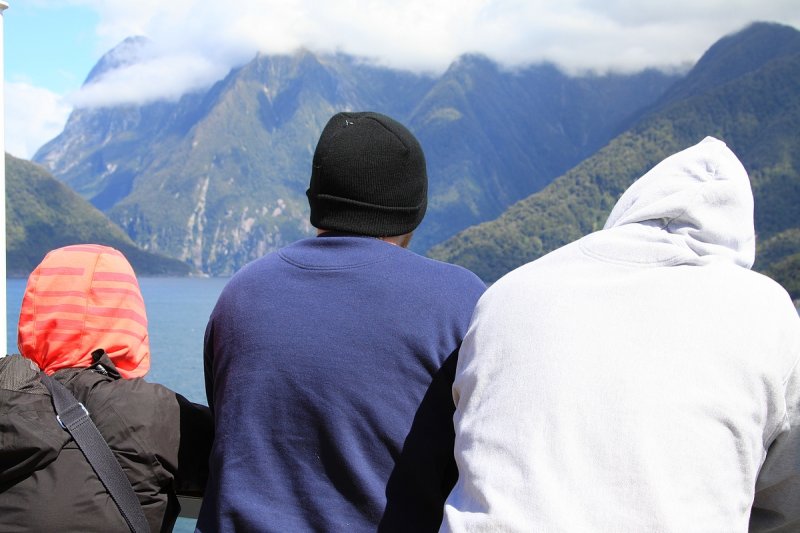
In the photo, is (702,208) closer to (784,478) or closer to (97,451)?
(784,478)

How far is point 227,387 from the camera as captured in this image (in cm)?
242

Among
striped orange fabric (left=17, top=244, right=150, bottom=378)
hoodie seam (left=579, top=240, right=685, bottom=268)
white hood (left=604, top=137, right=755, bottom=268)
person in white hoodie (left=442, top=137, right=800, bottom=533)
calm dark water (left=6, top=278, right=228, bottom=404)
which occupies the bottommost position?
calm dark water (left=6, top=278, right=228, bottom=404)

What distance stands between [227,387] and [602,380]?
112cm

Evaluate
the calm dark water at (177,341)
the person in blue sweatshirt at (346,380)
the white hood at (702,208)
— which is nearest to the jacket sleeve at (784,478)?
the white hood at (702,208)

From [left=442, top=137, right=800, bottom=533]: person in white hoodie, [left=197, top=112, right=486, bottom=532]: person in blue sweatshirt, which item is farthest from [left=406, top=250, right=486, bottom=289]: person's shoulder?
[left=442, top=137, right=800, bottom=533]: person in white hoodie

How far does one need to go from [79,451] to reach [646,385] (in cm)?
172

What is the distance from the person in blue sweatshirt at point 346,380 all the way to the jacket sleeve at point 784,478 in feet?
2.53

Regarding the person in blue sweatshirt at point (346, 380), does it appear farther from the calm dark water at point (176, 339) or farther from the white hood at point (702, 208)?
the calm dark water at point (176, 339)

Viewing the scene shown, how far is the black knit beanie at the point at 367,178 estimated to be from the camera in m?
2.47

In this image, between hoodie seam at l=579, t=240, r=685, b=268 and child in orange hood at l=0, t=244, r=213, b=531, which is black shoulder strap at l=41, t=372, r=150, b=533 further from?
hoodie seam at l=579, t=240, r=685, b=268

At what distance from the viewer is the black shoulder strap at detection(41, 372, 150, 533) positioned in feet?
8.41

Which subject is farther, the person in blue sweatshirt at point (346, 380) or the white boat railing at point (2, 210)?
the white boat railing at point (2, 210)

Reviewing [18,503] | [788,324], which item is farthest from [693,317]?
[18,503]

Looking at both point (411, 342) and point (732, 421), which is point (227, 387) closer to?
point (411, 342)
